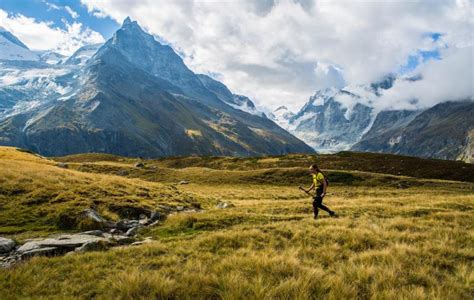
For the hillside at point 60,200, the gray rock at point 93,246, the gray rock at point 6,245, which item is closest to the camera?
the gray rock at point 93,246

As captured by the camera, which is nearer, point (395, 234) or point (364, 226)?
point (395, 234)

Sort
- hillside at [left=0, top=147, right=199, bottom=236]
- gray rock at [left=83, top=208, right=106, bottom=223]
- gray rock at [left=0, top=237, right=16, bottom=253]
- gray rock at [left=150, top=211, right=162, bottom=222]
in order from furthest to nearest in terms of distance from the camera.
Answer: gray rock at [left=150, top=211, right=162, bottom=222] → hillside at [left=0, top=147, right=199, bottom=236] → gray rock at [left=83, top=208, right=106, bottom=223] → gray rock at [left=0, top=237, right=16, bottom=253]

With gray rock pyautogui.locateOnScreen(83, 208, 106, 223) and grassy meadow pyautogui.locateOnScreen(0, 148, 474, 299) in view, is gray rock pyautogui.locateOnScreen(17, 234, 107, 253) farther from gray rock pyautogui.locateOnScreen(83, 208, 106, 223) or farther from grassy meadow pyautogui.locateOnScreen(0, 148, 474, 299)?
gray rock pyautogui.locateOnScreen(83, 208, 106, 223)

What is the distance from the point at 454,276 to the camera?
9.53 meters

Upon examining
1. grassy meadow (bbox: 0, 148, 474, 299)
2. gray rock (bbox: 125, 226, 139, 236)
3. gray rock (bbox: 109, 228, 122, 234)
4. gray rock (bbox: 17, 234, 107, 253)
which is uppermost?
grassy meadow (bbox: 0, 148, 474, 299)

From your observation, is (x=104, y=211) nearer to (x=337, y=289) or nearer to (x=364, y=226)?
(x=364, y=226)

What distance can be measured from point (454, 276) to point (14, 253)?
15.2m

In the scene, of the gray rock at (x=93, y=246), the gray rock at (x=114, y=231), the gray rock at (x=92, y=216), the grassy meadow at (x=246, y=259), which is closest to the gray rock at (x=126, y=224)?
the gray rock at (x=114, y=231)

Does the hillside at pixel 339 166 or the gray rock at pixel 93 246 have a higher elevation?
the hillside at pixel 339 166

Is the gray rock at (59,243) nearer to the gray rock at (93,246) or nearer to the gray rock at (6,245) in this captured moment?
the gray rock at (93,246)

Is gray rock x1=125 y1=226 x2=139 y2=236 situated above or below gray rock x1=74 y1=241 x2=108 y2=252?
below

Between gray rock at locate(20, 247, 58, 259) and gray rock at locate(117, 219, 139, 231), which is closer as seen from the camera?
gray rock at locate(20, 247, 58, 259)

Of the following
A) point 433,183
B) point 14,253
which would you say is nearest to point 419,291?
point 14,253

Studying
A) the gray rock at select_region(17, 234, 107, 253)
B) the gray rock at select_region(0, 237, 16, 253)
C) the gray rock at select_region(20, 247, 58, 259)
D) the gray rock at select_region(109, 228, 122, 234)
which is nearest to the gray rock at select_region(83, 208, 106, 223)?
the gray rock at select_region(109, 228, 122, 234)
